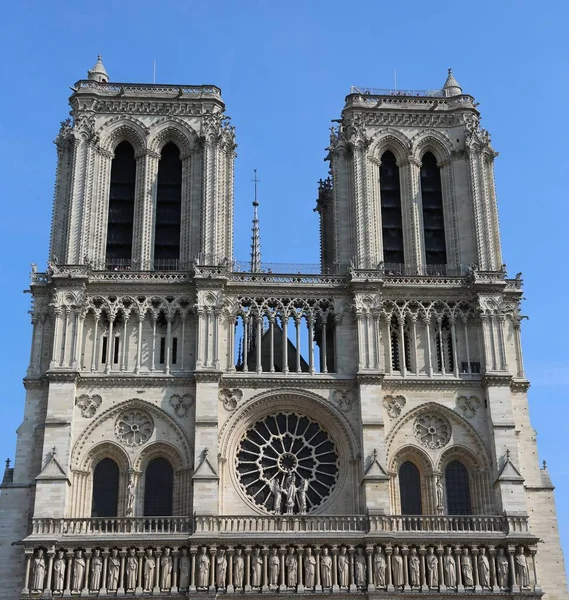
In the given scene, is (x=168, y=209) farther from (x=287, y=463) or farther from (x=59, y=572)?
(x=59, y=572)

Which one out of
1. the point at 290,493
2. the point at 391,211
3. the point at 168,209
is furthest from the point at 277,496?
the point at 391,211

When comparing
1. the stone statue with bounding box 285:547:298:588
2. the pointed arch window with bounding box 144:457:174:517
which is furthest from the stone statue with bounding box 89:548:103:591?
the stone statue with bounding box 285:547:298:588

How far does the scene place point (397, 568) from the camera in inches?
1496

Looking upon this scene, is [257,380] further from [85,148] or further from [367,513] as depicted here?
[85,148]

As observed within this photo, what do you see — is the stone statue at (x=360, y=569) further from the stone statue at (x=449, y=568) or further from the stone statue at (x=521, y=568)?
the stone statue at (x=521, y=568)

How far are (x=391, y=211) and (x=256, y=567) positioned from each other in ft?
52.3

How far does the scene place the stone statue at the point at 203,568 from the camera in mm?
37281

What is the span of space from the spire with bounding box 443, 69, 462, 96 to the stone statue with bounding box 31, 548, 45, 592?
25.0 m

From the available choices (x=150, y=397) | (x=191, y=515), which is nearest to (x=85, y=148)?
(x=150, y=397)

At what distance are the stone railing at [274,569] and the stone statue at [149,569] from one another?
0.03 m

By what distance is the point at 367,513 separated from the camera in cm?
3897

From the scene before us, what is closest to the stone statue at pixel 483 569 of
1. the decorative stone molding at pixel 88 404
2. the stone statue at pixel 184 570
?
the stone statue at pixel 184 570

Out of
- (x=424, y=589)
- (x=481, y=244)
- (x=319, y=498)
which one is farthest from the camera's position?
(x=481, y=244)

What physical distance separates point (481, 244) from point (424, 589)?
13.7 metres
